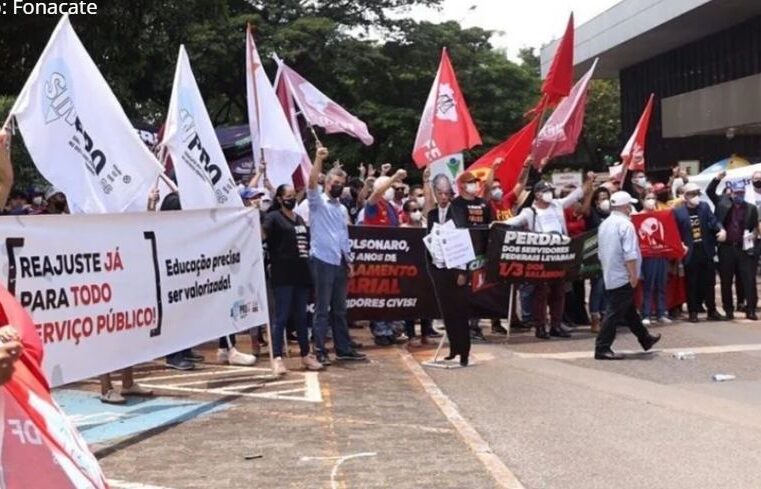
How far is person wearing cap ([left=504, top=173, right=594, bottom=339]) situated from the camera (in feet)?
43.6

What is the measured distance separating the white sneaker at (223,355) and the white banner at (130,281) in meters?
1.30

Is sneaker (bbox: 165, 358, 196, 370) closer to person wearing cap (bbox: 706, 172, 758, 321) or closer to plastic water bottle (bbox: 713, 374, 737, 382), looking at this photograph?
plastic water bottle (bbox: 713, 374, 737, 382)

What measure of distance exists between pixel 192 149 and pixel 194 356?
9.51 feet

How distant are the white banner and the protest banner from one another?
3.78 metres

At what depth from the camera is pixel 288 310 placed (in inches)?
405

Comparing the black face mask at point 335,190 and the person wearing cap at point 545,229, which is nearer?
the black face mask at point 335,190

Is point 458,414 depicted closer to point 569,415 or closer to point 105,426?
point 569,415

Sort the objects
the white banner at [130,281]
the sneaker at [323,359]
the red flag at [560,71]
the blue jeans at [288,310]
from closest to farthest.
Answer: the white banner at [130,281] < the blue jeans at [288,310] < the sneaker at [323,359] < the red flag at [560,71]

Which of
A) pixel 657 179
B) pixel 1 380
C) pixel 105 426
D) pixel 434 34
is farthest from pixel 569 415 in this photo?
pixel 657 179

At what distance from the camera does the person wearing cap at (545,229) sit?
13.3 meters

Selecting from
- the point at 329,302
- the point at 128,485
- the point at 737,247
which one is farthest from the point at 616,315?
the point at 128,485

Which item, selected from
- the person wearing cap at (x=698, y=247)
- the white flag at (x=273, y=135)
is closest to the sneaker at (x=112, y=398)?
the white flag at (x=273, y=135)

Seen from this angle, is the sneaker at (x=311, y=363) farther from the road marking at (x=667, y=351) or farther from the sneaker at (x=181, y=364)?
the road marking at (x=667, y=351)

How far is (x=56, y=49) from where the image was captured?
27.1ft
